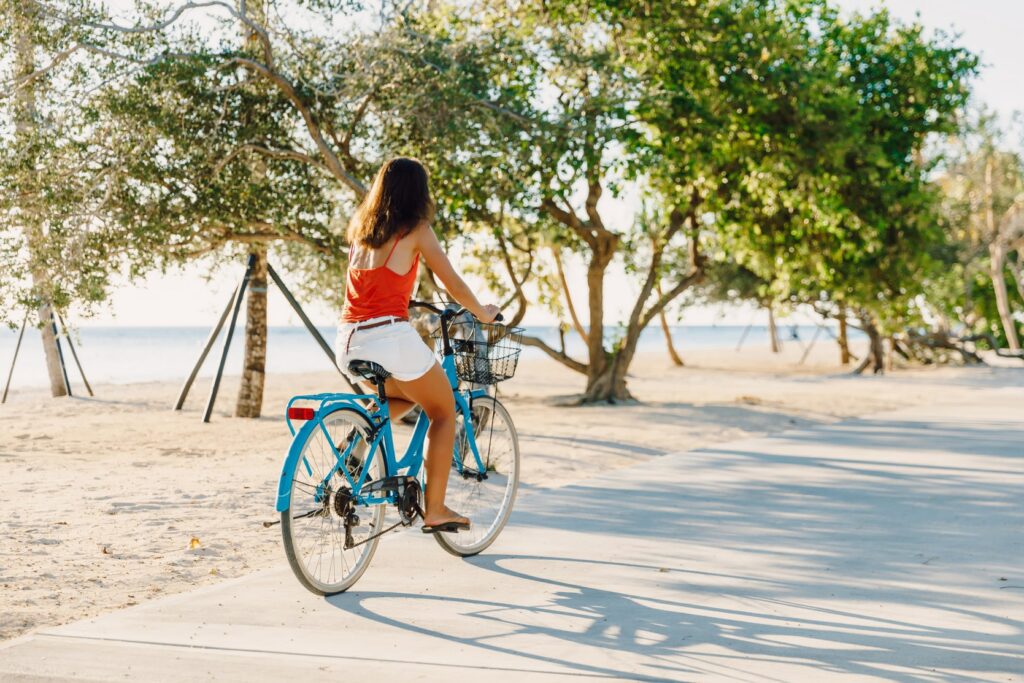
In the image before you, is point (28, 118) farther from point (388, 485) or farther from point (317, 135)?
point (388, 485)

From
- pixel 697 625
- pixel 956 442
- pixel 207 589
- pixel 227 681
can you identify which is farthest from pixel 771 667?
pixel 956 442

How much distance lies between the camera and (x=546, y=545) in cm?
602

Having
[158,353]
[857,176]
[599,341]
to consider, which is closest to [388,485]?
[857,176]

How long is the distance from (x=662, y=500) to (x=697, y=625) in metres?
3.05

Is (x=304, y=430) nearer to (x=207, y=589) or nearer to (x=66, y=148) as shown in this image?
(x=207, y=589)

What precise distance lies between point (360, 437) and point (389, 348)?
0.46 metres

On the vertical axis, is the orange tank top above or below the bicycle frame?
above

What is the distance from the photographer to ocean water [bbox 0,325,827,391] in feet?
119

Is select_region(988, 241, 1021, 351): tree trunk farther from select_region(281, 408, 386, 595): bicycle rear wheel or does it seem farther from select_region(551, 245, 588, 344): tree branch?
select_region(281, 408, 386, 595): bicycle rear wheel

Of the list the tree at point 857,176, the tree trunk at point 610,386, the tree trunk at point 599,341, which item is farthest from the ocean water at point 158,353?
the tree at point 857,176

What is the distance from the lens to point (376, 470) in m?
5.18

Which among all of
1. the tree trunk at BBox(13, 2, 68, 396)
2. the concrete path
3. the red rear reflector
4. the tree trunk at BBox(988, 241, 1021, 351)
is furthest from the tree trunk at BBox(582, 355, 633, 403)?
the tree trunk at BBox(988, 241, 1021, 351)

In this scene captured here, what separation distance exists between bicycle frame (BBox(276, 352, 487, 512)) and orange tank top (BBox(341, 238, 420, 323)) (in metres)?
0.41

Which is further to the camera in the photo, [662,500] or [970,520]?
[662,500]
